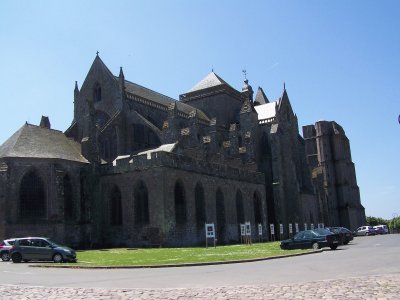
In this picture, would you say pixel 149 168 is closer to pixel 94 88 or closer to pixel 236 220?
pixel 236 220

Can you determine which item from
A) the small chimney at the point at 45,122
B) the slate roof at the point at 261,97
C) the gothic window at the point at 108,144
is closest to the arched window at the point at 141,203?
the gothic window at the point at 108,144

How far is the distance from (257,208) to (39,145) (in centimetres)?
2440

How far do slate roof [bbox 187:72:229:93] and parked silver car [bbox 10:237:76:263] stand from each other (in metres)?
43.7

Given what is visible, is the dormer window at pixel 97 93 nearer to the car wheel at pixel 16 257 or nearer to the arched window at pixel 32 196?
the arched window at pixel 32 196

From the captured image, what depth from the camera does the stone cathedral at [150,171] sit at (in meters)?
36.2

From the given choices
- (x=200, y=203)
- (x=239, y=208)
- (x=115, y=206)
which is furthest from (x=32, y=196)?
(x=239, y=208)

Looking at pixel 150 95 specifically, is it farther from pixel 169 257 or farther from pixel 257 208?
pixel 169 257

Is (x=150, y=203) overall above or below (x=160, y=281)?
above

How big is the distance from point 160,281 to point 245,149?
41006 millimetres

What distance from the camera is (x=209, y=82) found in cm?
6706

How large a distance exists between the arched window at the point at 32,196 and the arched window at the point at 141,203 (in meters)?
7.14

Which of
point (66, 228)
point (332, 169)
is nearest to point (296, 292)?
point (66, 228)

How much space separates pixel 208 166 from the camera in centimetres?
4247

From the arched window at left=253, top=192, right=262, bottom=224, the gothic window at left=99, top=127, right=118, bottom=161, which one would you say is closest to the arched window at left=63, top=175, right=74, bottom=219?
the gothic window at left=99, top=127, right=118, bottom=161
